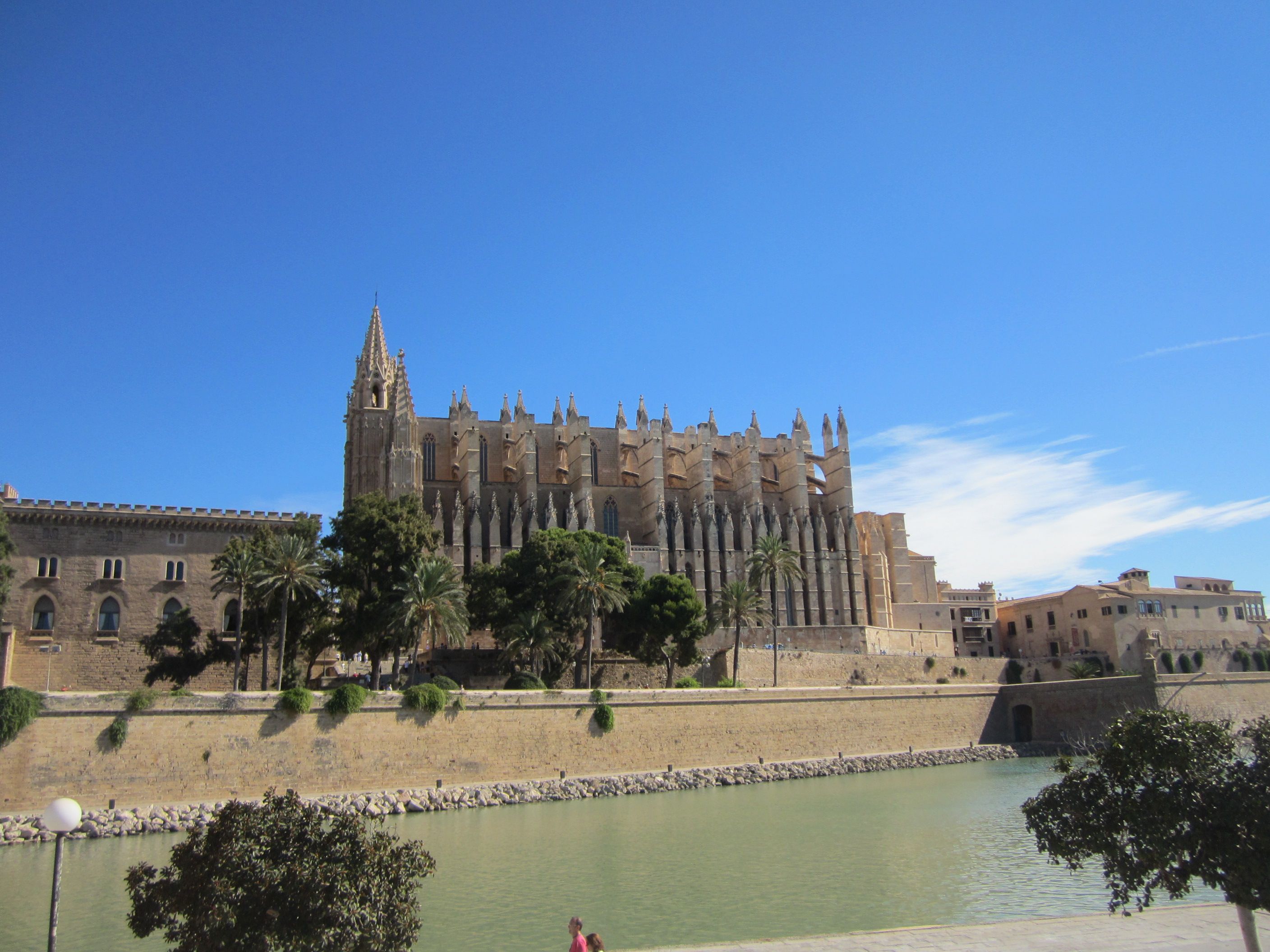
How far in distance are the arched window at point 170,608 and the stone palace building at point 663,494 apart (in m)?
16.3

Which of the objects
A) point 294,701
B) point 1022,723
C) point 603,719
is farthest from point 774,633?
point 294,701

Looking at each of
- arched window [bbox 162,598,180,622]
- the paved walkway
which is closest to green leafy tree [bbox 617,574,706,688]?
arched window [bbox 162,598,180,622]

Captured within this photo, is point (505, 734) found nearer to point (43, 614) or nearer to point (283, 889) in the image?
point (43, 614)

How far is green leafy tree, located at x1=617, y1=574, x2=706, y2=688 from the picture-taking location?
4656 cm

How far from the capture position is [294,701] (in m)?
29.9

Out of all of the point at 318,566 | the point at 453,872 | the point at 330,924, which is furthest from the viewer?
the point at 318,566

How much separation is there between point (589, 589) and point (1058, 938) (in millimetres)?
29422

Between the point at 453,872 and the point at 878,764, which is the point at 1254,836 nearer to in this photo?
the point at 453,872

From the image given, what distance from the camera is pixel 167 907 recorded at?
405 inches

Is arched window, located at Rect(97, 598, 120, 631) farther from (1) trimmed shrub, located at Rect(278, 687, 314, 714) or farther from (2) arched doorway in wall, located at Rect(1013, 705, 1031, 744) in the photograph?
(2) arched doorway in wall, located at Rect(1013, 705, 1031, 744)

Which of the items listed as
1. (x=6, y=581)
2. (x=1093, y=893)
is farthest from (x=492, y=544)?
(x=1093, y=893)

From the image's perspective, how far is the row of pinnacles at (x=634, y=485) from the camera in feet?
191

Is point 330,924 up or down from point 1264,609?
down

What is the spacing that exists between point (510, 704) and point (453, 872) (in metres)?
13.3
